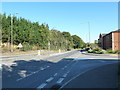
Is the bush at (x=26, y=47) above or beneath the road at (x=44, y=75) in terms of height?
above

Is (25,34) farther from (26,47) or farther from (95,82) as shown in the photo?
(95,82)

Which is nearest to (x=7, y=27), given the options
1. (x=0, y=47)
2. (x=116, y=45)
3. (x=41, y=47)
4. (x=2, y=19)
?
(x=2, y=19)

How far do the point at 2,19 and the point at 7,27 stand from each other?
2.77 m

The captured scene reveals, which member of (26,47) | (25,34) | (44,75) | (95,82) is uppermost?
(25,34)

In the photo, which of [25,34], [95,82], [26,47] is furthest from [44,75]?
[26,47]

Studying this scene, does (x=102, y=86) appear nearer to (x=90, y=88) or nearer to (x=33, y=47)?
(x=90, y=88)

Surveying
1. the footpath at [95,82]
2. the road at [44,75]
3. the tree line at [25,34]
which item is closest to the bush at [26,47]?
the tree line at [25,34]

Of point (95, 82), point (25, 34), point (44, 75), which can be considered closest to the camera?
point (95, 82)

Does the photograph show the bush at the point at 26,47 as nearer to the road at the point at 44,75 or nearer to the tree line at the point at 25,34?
the tree line at the point at 25,34

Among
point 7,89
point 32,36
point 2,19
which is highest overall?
point 2,19

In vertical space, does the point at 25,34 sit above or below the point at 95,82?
above

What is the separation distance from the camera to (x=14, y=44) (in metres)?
52.1

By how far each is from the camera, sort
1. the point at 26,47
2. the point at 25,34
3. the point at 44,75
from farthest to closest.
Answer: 1. the point at 26,47
2. the point at 25,34
3. the point at 44,75

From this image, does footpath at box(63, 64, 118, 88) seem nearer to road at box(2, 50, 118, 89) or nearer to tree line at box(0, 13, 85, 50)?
road at box(2, 50, 118, 89)
